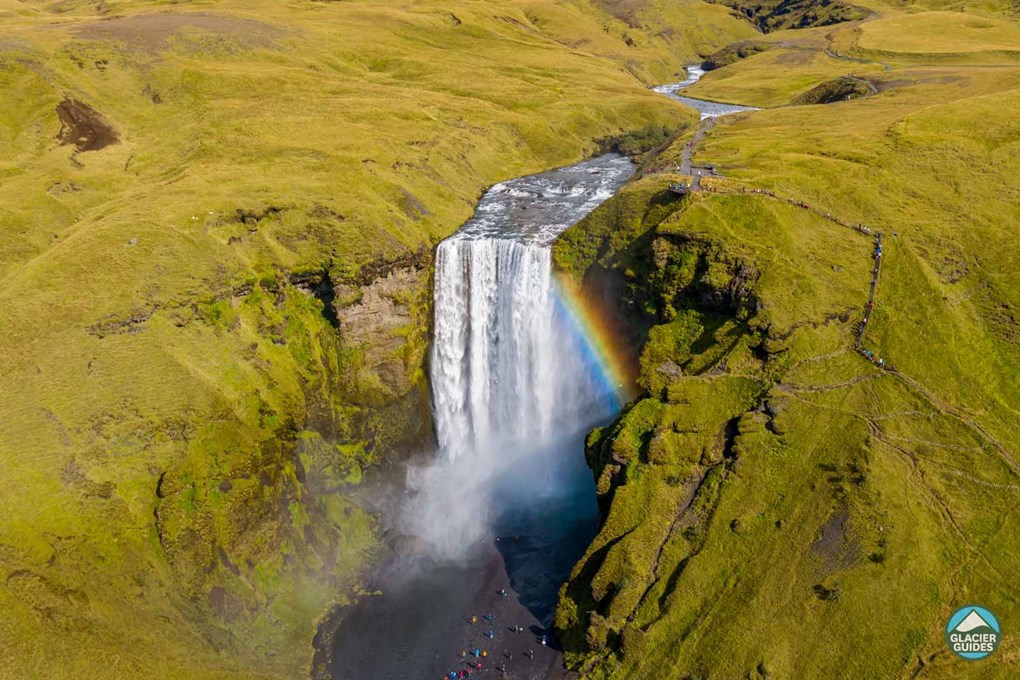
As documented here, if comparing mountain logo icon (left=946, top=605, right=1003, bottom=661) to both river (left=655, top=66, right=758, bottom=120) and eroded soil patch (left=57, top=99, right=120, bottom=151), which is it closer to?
eroded soil patch (left=57, top=99, right=120, bottom=151)

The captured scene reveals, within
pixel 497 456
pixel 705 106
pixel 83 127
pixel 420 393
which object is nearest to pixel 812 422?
pixel 497 456

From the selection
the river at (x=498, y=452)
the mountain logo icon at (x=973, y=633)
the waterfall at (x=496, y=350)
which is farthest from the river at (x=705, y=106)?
the mountain logo icon at (x=973, y=633)

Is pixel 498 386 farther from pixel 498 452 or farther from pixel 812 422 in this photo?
pixel 812 422

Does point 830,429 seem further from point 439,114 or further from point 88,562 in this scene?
point 439,114

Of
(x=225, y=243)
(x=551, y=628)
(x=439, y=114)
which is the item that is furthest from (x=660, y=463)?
(x=439, y=114)

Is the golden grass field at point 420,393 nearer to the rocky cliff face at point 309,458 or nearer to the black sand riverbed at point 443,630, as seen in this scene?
the rocky cliff face at point 309,458

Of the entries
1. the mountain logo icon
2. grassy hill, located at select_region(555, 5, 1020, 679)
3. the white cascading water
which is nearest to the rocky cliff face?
the white cascading water
